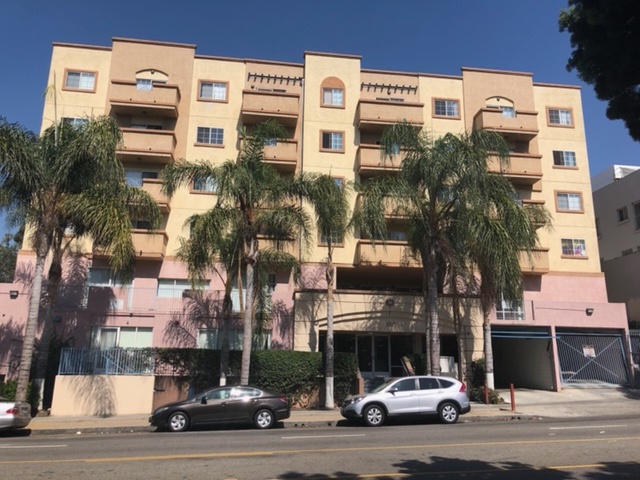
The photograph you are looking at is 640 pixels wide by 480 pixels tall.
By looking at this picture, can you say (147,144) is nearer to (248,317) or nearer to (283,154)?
(283,154)

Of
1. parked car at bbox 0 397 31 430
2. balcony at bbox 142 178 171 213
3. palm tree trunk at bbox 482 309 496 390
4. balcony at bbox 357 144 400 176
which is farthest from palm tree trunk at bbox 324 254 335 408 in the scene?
balcony at bbox 142 178 171 213

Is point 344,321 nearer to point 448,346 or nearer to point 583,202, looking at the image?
point 448,346

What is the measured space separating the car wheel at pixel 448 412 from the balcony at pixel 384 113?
17209 mm

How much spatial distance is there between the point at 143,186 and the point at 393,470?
2171cm

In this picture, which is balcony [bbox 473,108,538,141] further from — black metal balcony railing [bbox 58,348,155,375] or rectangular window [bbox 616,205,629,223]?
black metal balcony railing [bbox 58,348,155,375]

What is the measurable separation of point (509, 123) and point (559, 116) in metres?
4.49

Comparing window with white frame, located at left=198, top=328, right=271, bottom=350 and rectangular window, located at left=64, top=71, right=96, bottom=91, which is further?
rectangular window, located at left=64, top=71, right=96, bottom=91

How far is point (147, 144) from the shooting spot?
27.1 metres

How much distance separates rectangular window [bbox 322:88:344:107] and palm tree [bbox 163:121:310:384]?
38.4 ft

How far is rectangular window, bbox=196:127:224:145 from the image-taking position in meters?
29.0

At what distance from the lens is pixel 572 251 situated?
98.4 feet

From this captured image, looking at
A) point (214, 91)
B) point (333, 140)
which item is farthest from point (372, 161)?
point (214, 91)

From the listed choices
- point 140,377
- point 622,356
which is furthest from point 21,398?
point 622,356

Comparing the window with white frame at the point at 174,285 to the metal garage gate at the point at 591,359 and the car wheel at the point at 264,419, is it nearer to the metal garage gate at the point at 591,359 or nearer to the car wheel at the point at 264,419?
the car wheel at the point at 264,419
